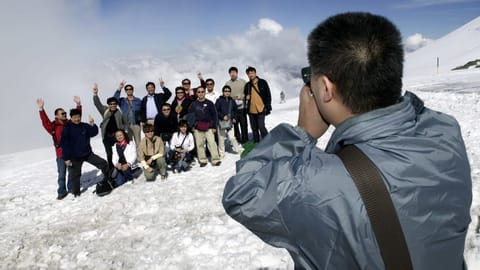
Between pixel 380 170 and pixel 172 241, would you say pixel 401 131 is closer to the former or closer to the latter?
pixel 380 170

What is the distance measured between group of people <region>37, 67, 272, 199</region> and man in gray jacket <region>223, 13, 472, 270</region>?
7.80 metres

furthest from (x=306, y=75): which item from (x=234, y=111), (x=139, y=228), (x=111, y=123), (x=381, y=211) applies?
(x=234, y=111)

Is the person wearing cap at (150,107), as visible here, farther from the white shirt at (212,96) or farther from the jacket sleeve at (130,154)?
the white shirt at (212,96)

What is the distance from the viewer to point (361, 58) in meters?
1.21

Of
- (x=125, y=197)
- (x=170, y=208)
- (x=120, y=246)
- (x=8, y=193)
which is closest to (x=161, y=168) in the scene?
(x=125, y=197)

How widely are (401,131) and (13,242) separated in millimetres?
7276

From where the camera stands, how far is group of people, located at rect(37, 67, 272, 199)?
27.0 feet

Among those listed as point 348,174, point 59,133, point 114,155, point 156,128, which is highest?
point 348,174

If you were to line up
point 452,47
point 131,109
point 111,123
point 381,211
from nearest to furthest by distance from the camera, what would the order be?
point 381,211 → point 111,123 → point 131,109 → point 452,47

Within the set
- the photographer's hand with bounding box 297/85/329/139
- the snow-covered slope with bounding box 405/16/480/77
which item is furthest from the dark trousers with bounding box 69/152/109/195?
the snow-covered slope with bounding box 405/16/480/77

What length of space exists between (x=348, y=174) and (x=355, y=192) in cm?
6

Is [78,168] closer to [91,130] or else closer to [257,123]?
[91,130]

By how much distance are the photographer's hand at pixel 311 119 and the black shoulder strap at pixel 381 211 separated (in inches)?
9.6

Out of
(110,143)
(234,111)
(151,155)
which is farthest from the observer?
(234,111)
